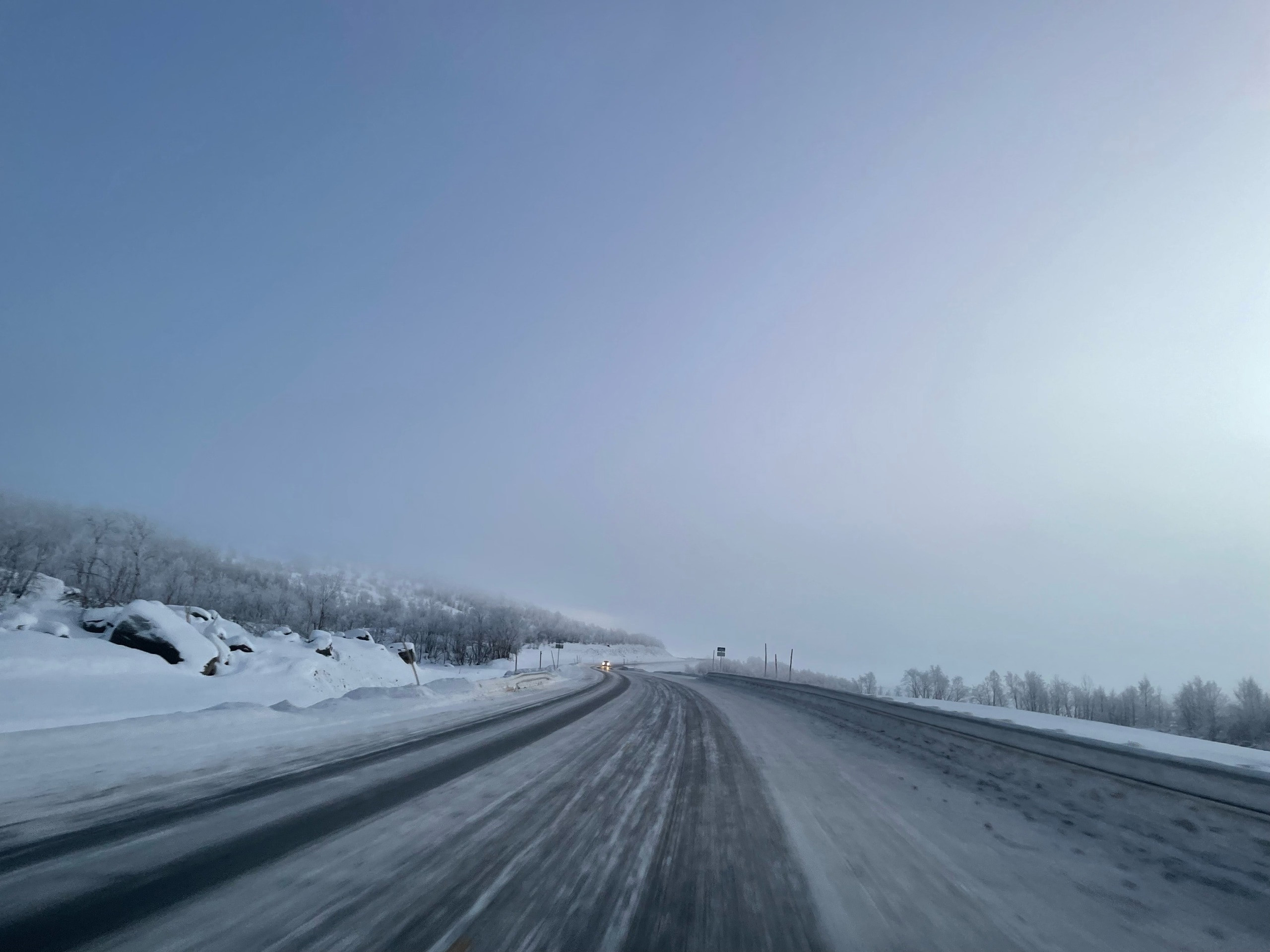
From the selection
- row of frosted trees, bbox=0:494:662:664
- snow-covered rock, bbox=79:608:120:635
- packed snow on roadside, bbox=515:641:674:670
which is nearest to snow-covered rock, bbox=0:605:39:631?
snow-covered rock, bbox=79:608:120:635

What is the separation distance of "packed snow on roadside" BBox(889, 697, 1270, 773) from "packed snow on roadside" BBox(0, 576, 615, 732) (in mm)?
16132

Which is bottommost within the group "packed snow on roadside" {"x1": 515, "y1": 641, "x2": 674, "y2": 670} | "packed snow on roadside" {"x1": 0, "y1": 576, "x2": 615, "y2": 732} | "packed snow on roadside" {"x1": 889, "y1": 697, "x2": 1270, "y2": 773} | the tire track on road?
"packed snow on roadside" {"x1": 515, "y1": 641, "x2": 674, "y2": 670}

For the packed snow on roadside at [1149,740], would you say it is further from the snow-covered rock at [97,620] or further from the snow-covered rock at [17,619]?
the snow-covered rock at [17,619]

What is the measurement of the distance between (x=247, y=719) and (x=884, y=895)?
1127 cm

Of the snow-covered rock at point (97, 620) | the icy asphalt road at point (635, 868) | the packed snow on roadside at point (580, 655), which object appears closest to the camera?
the icy asphalt road at point (635, 868)

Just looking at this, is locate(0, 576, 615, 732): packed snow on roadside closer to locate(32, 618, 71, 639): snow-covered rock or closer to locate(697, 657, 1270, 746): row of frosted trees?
locate(32, 618, 71, 639): snow-covered rock

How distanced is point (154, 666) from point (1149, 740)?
2467 centimetres

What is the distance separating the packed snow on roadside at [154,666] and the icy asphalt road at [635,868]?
10.5 m

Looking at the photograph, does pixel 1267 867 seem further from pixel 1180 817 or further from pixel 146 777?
pixel 146 777

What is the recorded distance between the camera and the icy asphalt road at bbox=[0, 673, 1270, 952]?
3.56 metres

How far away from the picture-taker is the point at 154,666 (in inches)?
713

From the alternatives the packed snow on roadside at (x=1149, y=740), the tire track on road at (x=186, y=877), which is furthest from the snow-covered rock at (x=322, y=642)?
the packed snow on roadside at (x=1149, y=740)

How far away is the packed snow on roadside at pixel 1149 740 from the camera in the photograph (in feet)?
24.5

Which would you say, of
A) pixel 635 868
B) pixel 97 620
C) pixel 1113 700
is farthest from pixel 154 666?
pixel 1113 700
